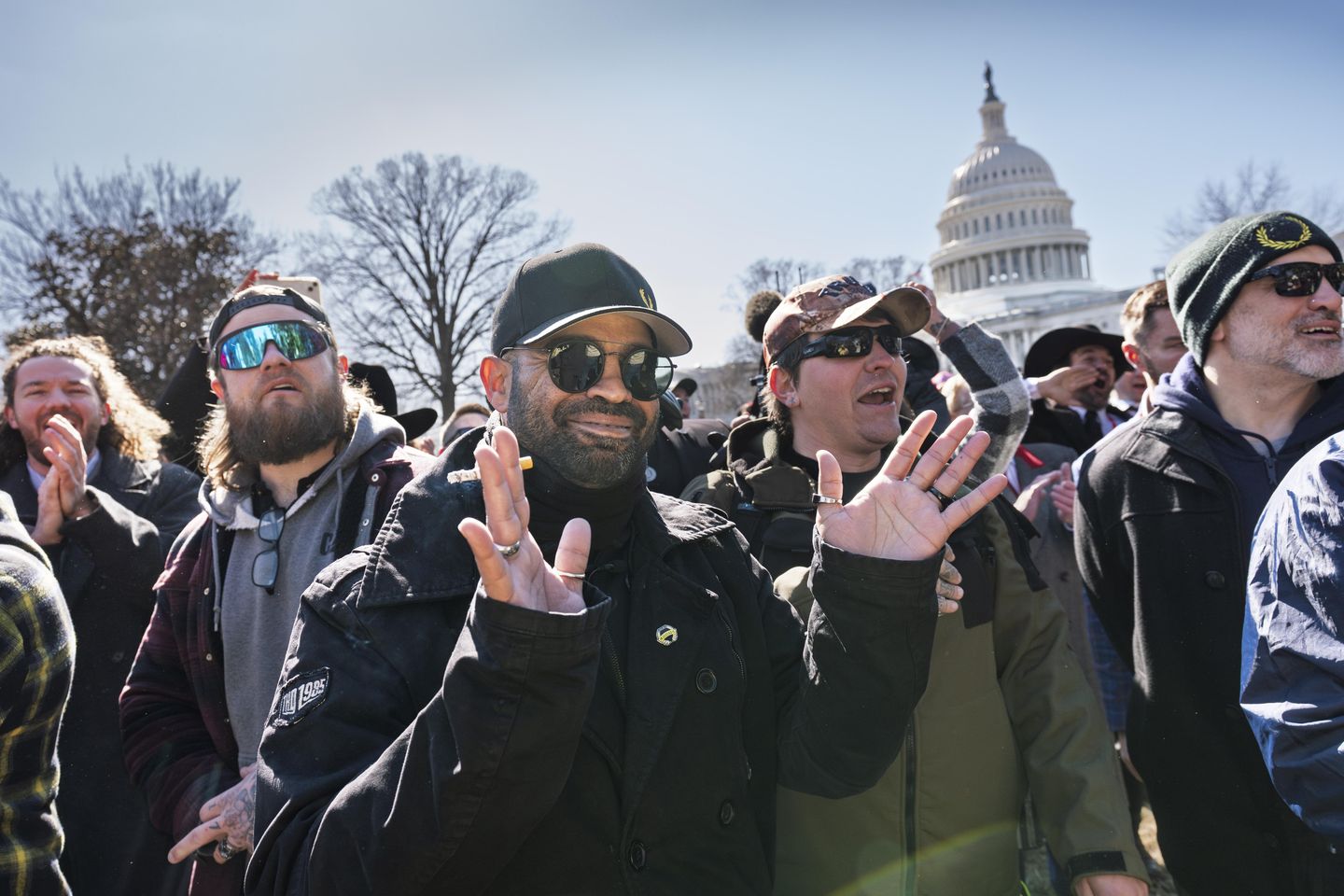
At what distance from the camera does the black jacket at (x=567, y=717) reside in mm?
1562

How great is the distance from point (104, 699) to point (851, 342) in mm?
3008


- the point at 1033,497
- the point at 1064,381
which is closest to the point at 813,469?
the point at 1033,497

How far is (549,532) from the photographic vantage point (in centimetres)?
220

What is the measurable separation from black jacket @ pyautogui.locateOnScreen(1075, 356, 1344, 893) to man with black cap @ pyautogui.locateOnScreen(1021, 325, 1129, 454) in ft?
8.61

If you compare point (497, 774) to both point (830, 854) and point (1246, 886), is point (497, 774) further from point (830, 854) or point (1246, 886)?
Result: point (1246, 886)

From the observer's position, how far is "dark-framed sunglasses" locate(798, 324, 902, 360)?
3.18 metres

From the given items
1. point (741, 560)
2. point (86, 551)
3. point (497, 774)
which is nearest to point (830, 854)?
point (741, 560)

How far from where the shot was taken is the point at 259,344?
128 inches

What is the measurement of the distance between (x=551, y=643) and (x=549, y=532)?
26.1 inches

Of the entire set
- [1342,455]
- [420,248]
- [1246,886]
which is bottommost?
[1246,886]

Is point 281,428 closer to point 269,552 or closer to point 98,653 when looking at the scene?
point 269,552

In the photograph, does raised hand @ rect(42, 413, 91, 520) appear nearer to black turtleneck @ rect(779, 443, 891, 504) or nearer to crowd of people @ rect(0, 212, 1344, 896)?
crowd of people @ rect(0, 212, 1344, 896)

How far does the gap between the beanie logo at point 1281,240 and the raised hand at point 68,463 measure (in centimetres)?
416

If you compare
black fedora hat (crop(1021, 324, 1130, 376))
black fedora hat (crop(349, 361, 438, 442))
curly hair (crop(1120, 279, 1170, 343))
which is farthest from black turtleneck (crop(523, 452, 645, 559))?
black fedora hat (crop(1021, 324, 1130, 376))
